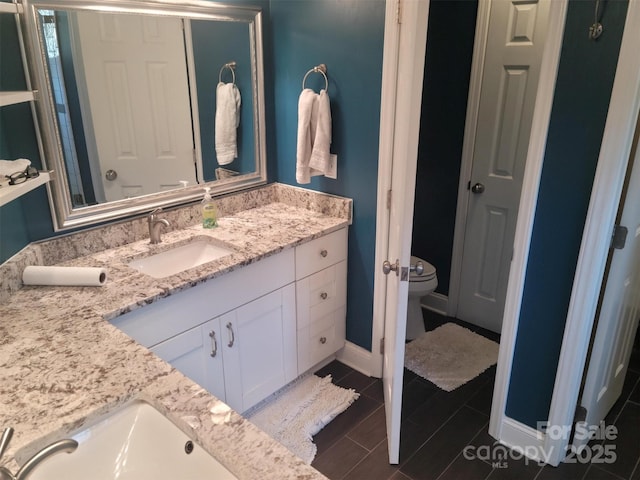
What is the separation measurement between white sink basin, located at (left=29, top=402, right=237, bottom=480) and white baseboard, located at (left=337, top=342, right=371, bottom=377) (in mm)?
1638

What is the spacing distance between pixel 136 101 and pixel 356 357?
169 cm

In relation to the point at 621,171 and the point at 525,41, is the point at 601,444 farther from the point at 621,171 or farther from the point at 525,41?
the point at 525,41

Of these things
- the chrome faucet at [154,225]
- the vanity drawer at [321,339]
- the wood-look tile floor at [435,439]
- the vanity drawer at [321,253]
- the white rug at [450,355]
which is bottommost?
the wood-look tile floor at [435,439]

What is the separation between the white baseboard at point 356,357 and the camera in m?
2.59

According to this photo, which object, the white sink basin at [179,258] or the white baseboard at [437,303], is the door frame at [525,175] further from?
the white baseboard at [437,303]

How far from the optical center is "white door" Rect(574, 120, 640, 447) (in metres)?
1.70

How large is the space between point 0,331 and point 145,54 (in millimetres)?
1263

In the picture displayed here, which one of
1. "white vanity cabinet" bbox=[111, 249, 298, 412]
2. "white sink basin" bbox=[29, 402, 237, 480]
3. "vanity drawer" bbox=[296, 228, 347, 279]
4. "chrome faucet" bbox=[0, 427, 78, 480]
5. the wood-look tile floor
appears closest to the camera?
"chrome faucet" bbox=[0, 427, 78, 480]

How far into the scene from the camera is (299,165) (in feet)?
7.83

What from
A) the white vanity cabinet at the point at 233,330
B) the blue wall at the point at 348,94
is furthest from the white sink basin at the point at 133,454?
the blue wall at the point at 348,94

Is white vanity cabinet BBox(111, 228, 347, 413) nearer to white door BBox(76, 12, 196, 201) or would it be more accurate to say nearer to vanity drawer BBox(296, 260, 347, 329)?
vanity drawer BBox(296, 260, 347, 329)

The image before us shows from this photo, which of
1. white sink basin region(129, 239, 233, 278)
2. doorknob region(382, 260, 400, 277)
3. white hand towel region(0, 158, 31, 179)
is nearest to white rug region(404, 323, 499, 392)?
doorknob region(382, 260, 400, 277)

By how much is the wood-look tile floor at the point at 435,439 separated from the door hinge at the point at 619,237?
3.18 ft

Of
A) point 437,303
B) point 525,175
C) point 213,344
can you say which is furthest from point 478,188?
point 213,344
